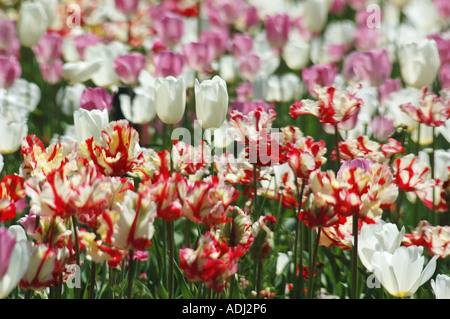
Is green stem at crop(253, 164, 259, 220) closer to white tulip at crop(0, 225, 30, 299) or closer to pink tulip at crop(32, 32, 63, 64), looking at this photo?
white tulip at crop(0, 225, 30, 299)

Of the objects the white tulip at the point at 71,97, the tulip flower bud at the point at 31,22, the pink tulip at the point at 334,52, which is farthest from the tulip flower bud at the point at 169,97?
the pink tulip at the point at 334,52

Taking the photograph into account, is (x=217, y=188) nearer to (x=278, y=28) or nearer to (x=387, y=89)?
(x=387, y=89)

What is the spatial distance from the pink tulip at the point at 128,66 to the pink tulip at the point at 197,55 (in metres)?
0.24

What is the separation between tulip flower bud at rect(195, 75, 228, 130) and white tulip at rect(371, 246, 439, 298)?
473 millimetres

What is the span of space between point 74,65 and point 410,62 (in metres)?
1.09

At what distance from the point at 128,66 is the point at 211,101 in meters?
1.04

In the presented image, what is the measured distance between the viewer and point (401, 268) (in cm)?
129

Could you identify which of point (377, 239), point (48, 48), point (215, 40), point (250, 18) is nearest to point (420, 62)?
point (377, 239)

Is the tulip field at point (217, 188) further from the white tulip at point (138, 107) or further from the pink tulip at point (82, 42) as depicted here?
the pink tulip at point (82, 42)

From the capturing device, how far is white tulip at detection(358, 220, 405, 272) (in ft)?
4.43

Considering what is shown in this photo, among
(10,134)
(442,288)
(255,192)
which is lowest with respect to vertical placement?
(442,288)

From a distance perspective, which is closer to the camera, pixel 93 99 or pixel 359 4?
pixel 93 99

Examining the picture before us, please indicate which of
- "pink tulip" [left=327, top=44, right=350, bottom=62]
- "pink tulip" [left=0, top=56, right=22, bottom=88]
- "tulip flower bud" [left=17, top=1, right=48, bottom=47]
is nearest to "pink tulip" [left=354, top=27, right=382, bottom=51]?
"pink tulip" [left=327, top=44, right=350, bottom=62]
